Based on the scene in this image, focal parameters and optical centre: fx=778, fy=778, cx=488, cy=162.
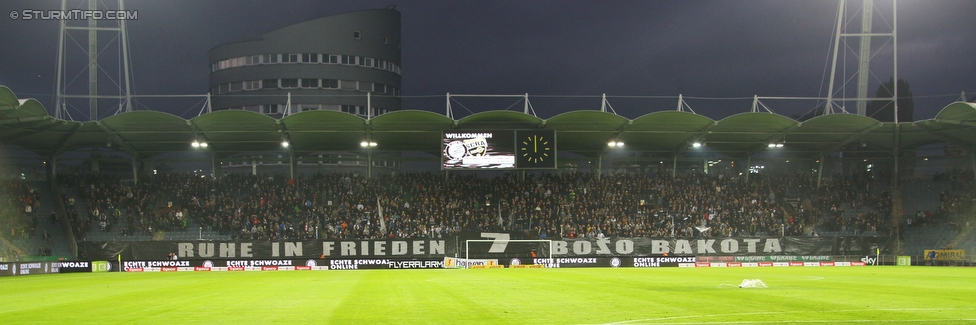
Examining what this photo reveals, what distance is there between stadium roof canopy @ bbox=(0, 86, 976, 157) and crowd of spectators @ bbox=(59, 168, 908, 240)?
2.38 m

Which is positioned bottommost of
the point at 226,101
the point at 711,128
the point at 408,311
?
the point at 408,311

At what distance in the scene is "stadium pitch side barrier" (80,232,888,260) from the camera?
142 feet

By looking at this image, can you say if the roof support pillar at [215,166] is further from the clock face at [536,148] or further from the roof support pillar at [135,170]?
the clock face at [536,148]

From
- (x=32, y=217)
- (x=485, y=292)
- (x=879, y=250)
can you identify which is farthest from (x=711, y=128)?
(x=32, y=217)

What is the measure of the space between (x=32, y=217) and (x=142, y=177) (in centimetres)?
750

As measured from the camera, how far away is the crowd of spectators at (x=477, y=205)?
48250 millimetres

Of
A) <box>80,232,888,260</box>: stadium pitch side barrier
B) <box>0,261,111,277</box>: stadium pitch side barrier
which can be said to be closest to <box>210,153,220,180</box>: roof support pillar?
<box>80,232,888,260</box>: stadium pitch side barrier

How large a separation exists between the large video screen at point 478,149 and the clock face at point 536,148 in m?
0.47

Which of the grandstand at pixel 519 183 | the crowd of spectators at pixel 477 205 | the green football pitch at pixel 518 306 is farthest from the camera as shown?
the crowd of spectators at pixel 477 205

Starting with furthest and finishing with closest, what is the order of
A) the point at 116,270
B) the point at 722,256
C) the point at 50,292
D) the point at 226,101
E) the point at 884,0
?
the point at 226,101 < the point at 884,0 < the point at 722,256 < the point at 116,270 < the point at 50,292

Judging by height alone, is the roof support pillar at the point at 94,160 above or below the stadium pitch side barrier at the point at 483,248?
above

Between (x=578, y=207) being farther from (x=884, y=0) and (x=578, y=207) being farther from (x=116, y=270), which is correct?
(x=116, y=270)

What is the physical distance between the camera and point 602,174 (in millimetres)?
53844

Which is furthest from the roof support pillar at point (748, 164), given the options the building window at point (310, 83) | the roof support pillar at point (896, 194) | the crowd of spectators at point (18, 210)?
the building window at point (310, 83)
